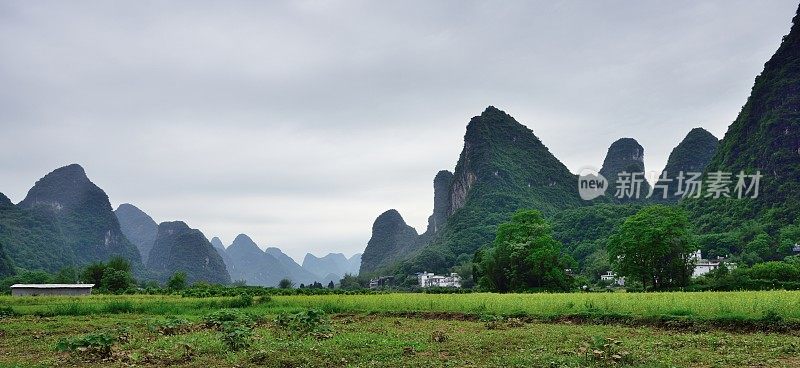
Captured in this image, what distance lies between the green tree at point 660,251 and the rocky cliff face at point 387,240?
5759 inches

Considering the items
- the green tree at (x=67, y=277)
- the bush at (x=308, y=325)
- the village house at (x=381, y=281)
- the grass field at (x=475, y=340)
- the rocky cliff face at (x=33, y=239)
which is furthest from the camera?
the rocky cliff face at (x=33, y=239)

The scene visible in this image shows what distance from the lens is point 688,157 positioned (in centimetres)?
14012

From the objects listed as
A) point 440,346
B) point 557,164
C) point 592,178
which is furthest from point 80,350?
point 592,178

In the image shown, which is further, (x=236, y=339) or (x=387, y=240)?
(x=387, y=240)

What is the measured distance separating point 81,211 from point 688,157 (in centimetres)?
17620

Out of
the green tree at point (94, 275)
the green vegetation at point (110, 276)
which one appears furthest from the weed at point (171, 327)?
the green tree at point (94, 275)

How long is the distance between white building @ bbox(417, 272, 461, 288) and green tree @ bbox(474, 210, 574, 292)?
37964mm

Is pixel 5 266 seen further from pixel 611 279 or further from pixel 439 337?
pixel 439 337

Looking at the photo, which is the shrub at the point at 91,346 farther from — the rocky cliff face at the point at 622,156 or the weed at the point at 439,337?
the rocky cliff face at the point at 622,156

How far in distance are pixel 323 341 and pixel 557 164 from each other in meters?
144

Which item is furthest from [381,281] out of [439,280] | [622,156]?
[622,156]

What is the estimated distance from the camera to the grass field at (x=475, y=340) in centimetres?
1025

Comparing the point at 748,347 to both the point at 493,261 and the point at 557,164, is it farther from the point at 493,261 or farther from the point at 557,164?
the point at 557,164

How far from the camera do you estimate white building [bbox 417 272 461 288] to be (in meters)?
86.9
